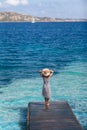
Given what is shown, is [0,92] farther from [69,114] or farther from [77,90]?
[69,114]

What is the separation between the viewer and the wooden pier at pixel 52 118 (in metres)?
15.1

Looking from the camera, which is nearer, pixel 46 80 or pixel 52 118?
pixel 52 118

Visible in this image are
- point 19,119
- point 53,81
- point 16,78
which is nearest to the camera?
point 19,119

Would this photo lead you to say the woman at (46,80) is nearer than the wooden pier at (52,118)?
No

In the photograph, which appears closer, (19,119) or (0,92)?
(19,119)

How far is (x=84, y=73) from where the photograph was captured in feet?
111

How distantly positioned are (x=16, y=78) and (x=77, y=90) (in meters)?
8.06

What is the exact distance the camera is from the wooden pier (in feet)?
49.5

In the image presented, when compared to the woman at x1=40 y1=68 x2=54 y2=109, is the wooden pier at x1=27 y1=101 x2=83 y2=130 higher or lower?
lower

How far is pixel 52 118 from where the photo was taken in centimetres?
1623

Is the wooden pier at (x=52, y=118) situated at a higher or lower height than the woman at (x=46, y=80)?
lower

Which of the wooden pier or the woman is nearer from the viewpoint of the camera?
the wooden pier

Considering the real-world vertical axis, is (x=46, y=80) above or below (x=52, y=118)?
above

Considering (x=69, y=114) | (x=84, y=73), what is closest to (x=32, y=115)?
(x=69, y=114)
